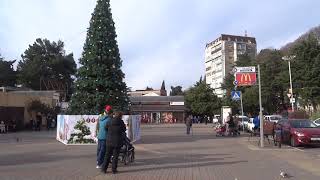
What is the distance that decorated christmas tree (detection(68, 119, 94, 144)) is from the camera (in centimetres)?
2688

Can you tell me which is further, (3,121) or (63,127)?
(3,121)

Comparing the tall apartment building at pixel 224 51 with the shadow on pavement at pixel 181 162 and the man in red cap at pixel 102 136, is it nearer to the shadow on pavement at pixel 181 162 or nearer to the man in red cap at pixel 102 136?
the shadow on pavement at pixel 181 162

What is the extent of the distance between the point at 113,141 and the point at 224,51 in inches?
6783

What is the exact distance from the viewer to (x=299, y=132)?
26.0 metres

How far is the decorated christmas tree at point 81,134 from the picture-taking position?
2688 cm

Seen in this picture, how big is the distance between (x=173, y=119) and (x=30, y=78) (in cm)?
2932

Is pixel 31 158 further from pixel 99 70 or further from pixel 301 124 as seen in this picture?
pixel 301 124

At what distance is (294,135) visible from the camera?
26.2 metres

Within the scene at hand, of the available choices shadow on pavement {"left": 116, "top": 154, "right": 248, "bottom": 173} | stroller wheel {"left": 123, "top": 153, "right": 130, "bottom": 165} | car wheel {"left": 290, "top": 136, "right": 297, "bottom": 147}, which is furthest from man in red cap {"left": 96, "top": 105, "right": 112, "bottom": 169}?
car wheel {"left": 290, "top": 136, "right": 297, "bottom": 147}

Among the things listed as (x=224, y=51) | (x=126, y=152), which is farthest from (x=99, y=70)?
(x=224, y=51)

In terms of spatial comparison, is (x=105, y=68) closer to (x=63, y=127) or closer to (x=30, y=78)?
(x=63, y=127)

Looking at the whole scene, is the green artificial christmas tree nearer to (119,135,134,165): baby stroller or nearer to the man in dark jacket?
(119,135,134,165): baby stroller

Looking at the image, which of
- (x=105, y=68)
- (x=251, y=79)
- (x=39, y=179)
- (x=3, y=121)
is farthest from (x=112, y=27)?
(x=3, y=121)

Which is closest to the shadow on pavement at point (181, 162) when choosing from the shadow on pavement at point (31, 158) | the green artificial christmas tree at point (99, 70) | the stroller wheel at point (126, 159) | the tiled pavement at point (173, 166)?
the tiled pavement at point (173, 166)
